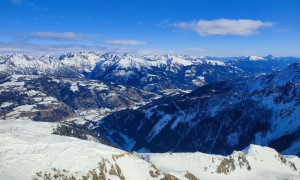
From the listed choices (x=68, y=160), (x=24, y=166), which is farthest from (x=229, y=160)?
(x=24, y=166)

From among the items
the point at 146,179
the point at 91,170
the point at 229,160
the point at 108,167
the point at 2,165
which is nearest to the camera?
the point at 2,165

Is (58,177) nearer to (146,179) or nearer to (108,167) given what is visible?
(108,167)

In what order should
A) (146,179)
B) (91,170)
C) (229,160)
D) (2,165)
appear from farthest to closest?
(229,160)
(146,179)
(91,170)
(2,165)

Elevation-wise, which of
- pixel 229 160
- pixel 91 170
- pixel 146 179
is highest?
pixel 91 170

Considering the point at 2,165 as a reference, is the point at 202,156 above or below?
below

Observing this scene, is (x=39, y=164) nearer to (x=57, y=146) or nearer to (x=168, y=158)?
(x=57, y=146)

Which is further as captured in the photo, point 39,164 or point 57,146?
point 57,146

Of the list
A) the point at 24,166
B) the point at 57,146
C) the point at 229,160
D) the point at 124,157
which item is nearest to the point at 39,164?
the point at 24,166

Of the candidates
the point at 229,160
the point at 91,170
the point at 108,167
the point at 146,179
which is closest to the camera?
the point at 91,170

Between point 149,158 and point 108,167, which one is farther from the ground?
point 108,167
